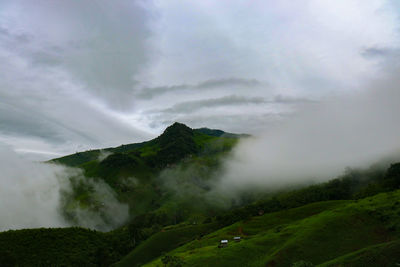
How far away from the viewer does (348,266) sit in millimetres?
73312

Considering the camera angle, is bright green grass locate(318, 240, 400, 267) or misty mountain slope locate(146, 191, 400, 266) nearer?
bright green grass locate(318, 240, 400, 267)

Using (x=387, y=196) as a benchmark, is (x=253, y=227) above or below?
below

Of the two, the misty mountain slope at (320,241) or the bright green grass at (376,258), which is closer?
the bright green grass at (376,258)

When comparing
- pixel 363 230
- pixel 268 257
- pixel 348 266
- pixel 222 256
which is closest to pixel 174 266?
pixel 222 256

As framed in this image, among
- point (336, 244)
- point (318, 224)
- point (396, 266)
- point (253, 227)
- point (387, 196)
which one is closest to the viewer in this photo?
point (396, 266)

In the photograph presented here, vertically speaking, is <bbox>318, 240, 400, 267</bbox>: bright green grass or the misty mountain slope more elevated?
<bbox>318, 240, 400, 267</bbox>: bright green grass

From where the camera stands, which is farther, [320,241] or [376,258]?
[320,241]

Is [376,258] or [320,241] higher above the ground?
[376,258]

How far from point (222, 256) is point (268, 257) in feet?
65.3

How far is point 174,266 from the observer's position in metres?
108

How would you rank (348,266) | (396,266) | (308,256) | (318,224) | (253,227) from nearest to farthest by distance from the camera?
(396,266)
(348,266)
(308,256)
(318,224)
(253,227)

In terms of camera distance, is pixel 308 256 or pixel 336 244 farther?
pixel 336 244

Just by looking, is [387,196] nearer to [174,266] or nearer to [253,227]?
[253,227]

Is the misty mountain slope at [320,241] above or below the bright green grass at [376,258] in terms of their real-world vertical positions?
below
